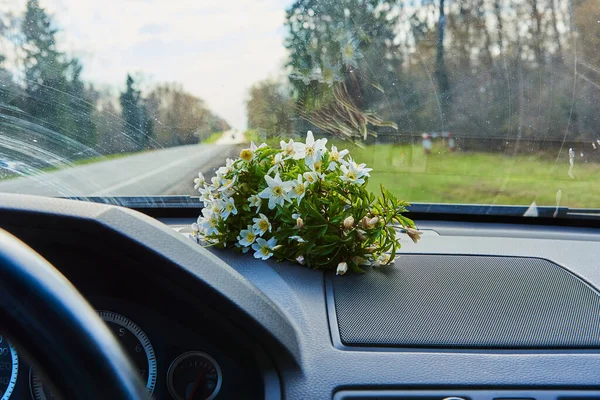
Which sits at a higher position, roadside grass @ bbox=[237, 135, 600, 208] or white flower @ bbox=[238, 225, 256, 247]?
roadside grass @ bbox=[237, 135, 600, 208]

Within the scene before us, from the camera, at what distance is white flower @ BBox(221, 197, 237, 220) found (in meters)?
2.71

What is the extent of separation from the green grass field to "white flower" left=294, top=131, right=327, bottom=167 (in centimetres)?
74

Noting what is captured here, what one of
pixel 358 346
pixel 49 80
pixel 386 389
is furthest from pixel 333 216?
pixel 49 80

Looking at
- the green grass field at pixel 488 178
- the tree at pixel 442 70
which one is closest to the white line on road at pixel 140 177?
the green grass field at pixel 488 178

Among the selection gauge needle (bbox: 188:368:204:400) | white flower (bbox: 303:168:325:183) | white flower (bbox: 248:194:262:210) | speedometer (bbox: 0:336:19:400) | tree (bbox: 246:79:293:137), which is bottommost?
gauge needle (bbox: 188:368:204:400)

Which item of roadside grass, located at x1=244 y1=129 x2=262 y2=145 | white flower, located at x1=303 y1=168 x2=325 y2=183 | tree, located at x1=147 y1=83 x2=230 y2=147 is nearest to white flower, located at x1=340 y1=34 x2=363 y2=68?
roadside grass, located at x1=244 y1=129 x2=262 y2=145

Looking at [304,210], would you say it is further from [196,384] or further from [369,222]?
[196,384]

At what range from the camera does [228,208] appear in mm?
2713

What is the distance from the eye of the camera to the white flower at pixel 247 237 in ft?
8.84

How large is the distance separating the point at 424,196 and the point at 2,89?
85.7 inches

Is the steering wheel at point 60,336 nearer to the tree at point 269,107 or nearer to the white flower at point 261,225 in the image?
the white flower at point 261,225

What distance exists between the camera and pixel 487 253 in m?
2.99

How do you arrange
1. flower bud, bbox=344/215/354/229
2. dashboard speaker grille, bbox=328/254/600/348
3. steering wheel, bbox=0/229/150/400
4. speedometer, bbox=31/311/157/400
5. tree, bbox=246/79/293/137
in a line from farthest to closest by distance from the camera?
tree, bbox=246/79/293/137
flower bud, bbox=344/215/354/229
dashboard speaker grille, bbox=328/254/600/348
speedometer, bbox=31/311/157/400
steering wheel, bbox=0/229/150/400

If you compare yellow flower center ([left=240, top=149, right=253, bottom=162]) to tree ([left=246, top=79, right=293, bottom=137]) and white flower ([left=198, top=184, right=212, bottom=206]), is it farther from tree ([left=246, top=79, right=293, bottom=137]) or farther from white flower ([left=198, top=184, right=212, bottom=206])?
tree ([left=246, top=79, right=293, bottom=137])
